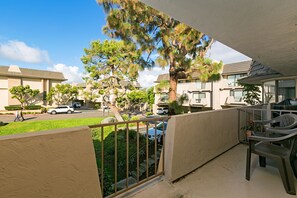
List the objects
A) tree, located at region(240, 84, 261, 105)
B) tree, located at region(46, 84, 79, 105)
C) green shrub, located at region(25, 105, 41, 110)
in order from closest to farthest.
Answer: tree, located at region(240, 84, 261, 105) < green shrub, located at region(25, 105, 41, 110) < tree, located at region(46, 84, 79, 105)

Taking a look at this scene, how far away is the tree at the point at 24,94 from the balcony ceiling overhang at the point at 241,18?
25.5 m

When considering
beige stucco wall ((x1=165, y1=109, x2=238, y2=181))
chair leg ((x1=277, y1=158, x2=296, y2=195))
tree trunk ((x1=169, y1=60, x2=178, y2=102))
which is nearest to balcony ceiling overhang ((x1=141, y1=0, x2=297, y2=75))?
beige stucco wall ((x1=165, y1=109, x2=238, y2=181))

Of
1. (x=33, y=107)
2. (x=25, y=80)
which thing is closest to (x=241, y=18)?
(x=33, y=107)

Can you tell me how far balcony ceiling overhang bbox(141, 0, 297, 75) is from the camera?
1537 millimetres

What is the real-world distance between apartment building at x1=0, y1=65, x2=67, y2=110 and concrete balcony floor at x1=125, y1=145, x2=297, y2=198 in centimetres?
2712

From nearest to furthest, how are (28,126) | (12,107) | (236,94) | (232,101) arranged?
1. (28,126)
2. (236,94)
3. (232,101)
4. (12,107)

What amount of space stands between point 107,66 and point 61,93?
1700 cm

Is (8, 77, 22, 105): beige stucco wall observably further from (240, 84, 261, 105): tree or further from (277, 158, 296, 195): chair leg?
(277, 158, 296, 195): chair leg

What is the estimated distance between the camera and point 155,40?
6.02 m

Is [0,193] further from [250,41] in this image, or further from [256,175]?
[250,41]

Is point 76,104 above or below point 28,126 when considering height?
above

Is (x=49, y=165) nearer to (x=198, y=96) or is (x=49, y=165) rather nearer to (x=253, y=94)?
(x=253, y=94)

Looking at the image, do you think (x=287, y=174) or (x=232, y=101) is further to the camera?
(x=232, y=101)

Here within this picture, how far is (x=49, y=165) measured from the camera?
1237 mm
